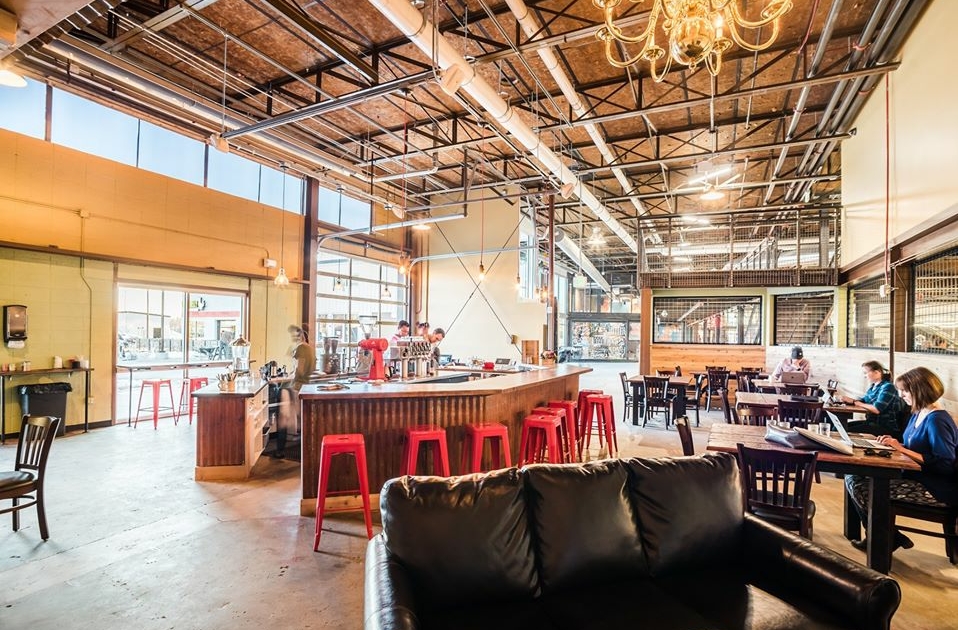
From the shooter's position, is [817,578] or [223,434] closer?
[817,578]

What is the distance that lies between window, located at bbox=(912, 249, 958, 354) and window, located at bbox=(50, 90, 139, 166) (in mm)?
10839

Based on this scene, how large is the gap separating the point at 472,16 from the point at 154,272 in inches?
254

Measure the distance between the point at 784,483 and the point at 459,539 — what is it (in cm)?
205

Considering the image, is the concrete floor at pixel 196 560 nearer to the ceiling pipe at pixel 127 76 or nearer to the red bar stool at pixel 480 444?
the red bar stool at pixel 480 444

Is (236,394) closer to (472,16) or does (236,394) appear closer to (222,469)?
(222,469)

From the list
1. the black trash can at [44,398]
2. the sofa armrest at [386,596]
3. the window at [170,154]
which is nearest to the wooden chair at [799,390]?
the sofa armrest at [386,596]

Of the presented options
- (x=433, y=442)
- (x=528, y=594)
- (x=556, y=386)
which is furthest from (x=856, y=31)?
(x=528, y=594)

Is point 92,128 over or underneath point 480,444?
over

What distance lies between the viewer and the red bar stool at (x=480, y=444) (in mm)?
4062

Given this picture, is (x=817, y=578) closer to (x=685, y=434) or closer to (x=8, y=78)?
(x=685, y=434)

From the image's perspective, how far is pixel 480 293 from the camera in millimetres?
12547

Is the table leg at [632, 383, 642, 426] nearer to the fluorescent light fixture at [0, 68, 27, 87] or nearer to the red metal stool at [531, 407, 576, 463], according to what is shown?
the red metal stool at [531, 407, 576, 463]

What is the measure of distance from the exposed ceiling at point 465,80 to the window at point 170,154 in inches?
12.2

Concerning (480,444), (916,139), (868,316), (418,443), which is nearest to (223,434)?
(418,443)
